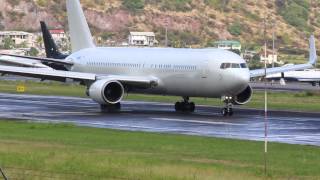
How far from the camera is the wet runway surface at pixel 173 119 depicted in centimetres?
3869

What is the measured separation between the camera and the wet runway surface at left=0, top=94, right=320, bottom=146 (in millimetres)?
38688

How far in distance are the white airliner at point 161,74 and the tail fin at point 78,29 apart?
3729 millimetres

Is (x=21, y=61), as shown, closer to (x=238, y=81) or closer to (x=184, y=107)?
(x=184, y=107)

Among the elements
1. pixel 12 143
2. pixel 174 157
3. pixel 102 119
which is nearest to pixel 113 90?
pixel 102 119

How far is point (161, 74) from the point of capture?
54.4 meters

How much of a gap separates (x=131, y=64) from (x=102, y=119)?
426 inches

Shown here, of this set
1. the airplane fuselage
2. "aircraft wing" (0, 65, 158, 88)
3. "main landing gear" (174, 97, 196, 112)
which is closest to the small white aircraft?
the airplane fuselage

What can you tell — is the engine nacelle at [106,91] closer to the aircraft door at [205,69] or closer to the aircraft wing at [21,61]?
the aircraft door at [205,69]

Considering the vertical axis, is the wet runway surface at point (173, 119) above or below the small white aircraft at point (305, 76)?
above

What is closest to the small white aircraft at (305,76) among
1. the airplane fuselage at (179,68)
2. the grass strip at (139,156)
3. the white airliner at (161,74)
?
the white airliner at (161,74)

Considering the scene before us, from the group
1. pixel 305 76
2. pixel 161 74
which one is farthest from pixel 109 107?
pixel 305 76

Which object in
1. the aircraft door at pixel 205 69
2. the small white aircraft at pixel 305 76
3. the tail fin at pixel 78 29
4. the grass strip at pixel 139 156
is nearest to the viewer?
the grass strip at pixel 139 156

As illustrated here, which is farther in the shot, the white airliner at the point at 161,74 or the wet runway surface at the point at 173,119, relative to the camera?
the white airliner at the point at 161,74

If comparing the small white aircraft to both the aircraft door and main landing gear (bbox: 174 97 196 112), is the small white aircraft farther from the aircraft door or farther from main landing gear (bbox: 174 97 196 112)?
the aircraft door
